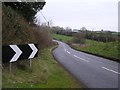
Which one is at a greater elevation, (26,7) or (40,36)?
(26,7)

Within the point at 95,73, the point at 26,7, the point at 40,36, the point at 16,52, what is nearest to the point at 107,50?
the point at 40,36

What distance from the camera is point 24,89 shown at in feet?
32.3

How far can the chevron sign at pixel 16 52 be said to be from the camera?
1121 centimetres

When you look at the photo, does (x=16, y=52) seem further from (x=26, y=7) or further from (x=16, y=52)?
(x=26, y=7)

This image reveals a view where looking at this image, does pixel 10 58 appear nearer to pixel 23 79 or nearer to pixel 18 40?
pixel 23 79

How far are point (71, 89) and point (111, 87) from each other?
1936mm

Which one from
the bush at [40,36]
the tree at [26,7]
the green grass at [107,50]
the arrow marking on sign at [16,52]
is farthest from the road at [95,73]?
the green grass at [107,50]

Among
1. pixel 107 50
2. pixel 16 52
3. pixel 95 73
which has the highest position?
pixel 16 52

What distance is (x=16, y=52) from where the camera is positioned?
11680 mm

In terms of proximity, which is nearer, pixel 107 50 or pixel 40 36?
pixel 40 36

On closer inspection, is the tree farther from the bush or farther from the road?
the road

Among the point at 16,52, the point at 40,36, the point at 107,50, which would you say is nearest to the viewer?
the point at 16,52

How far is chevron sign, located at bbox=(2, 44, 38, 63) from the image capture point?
441 inches

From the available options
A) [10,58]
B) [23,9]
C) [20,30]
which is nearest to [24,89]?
[10,58]
